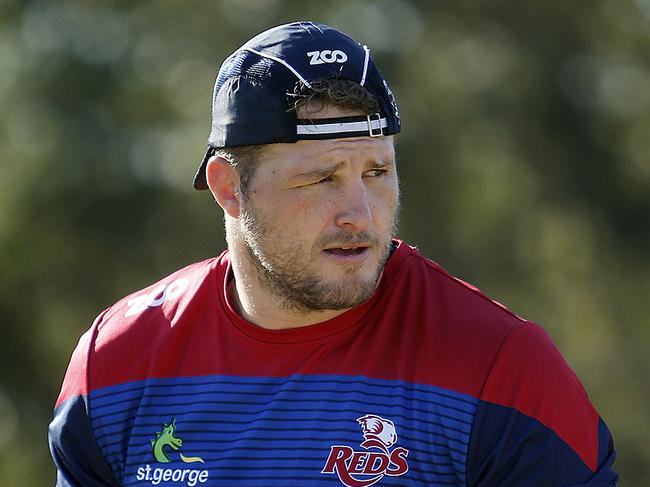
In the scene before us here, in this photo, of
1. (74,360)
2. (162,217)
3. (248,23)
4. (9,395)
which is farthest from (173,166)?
(74,360)

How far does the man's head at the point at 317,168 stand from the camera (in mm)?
3377

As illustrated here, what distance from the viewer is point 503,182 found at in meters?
13.8

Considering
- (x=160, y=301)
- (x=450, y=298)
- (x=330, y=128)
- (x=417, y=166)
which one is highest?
(x=330, y=128)

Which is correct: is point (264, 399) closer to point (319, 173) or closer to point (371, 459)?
point (371, 459)

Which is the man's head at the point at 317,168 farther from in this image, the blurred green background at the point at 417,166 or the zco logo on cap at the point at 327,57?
the blurred green background at the point at 417,166

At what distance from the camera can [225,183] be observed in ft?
12.0

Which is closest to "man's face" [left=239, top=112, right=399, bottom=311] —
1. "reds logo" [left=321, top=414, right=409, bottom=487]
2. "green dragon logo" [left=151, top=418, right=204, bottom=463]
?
"reds logo" [left=321, top=414, right=409, bottom=487]

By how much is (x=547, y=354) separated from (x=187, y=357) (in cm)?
103

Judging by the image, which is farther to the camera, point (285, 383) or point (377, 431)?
point (285, 383)

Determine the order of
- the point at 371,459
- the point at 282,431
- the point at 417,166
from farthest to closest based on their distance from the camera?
the point at 417,166 → the point at 282,431 → the point at 371,459

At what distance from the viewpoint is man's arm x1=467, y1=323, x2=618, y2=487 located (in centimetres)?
311

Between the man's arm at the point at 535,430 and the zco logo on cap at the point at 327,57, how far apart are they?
91 cm

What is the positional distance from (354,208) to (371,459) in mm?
664

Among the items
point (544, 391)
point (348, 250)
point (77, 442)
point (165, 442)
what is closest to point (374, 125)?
point (348, 250)
